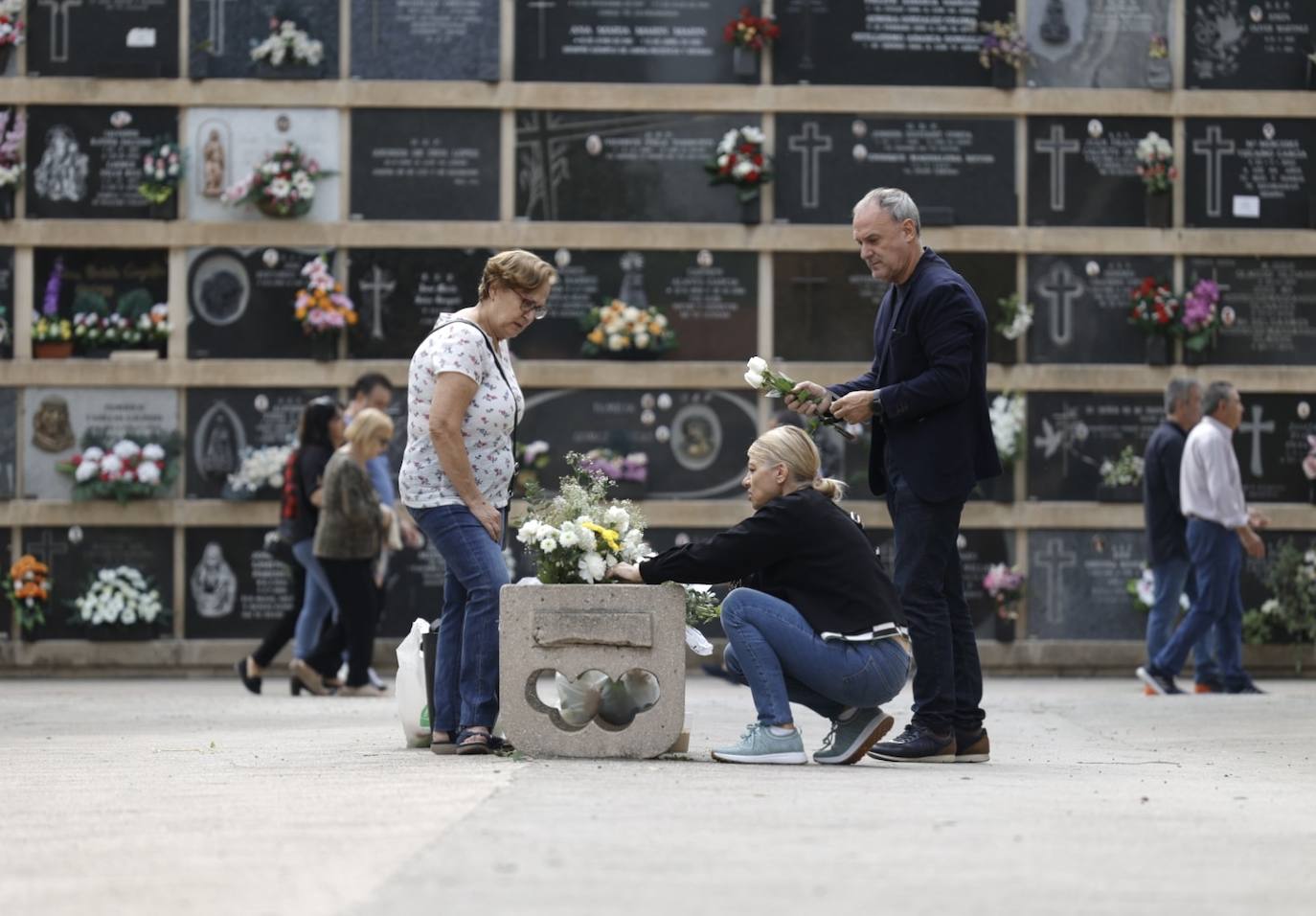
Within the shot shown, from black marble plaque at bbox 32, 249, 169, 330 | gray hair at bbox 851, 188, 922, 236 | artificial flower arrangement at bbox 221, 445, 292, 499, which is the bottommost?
artificial flower arrangement at bbox 221, 445, 292, 499

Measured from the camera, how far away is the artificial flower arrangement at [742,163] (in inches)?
502

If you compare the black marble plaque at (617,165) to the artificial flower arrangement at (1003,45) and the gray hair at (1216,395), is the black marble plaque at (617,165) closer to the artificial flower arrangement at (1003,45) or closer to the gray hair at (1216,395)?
the artificial flower arrangement at (1003,45)

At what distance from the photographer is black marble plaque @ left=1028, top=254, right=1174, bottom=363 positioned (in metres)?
13.0

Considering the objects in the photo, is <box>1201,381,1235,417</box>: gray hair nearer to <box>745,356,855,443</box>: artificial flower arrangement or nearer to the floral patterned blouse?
<box>745,356,855,443</box>: artificial flower arrangement

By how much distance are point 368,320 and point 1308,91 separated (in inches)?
223

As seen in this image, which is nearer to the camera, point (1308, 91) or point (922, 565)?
point (922, 565)

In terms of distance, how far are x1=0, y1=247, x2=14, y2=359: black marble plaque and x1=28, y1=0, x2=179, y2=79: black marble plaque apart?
42.7 inches

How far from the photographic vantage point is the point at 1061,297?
13047mm

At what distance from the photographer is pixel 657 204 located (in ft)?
42.4

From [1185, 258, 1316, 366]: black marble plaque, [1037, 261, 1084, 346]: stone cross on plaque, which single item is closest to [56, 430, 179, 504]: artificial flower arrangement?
[1037, 261, 1084, 346]: stone cross on plaque

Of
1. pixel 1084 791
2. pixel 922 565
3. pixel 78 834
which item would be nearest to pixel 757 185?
pixel 922 565

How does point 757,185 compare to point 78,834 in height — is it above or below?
above

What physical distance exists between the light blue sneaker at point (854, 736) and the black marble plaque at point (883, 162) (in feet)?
23.1

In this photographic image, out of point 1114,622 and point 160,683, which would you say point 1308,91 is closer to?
point 1114,622
